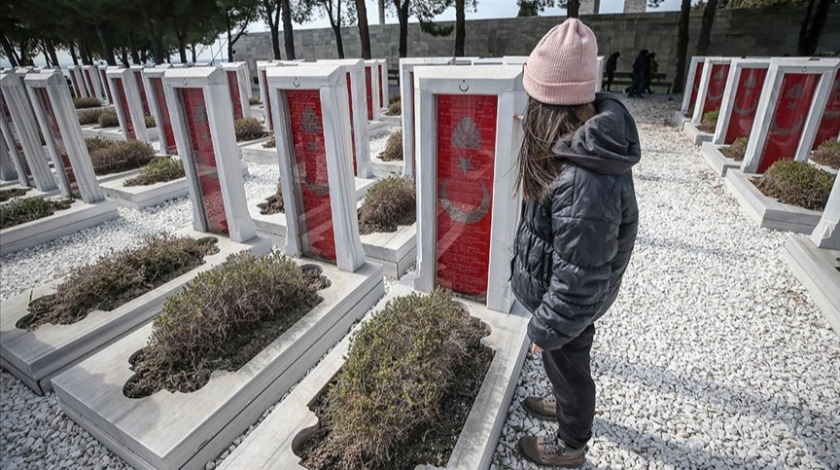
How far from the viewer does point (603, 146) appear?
5.29ft

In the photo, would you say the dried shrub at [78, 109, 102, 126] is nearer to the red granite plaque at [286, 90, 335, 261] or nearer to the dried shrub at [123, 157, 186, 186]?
the dried shrub at [123, 157, 186, 186]

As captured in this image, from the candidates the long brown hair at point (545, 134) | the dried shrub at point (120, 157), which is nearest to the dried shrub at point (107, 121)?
the dried shrub at point (120, 157)

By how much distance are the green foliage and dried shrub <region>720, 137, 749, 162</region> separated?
750 centimetres

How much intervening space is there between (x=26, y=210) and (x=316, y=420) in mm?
→ 5941

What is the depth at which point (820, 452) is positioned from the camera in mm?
2662

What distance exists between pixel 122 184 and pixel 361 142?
168 inches

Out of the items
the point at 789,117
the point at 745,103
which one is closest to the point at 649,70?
the point at 745,103

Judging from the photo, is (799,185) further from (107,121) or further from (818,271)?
(107,121)

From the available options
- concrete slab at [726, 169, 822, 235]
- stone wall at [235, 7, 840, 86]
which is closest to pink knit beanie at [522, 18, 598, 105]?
concrete slab at [726, 169, 822, 235]

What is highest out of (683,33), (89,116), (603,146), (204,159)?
(683,33)

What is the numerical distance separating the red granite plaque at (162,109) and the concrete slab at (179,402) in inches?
296

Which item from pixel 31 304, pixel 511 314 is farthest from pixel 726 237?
pixel 31 304

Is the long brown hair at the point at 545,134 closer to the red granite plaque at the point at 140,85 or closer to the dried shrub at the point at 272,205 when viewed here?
the dried shrub at the point at 272,205

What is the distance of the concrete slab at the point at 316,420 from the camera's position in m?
2.34
